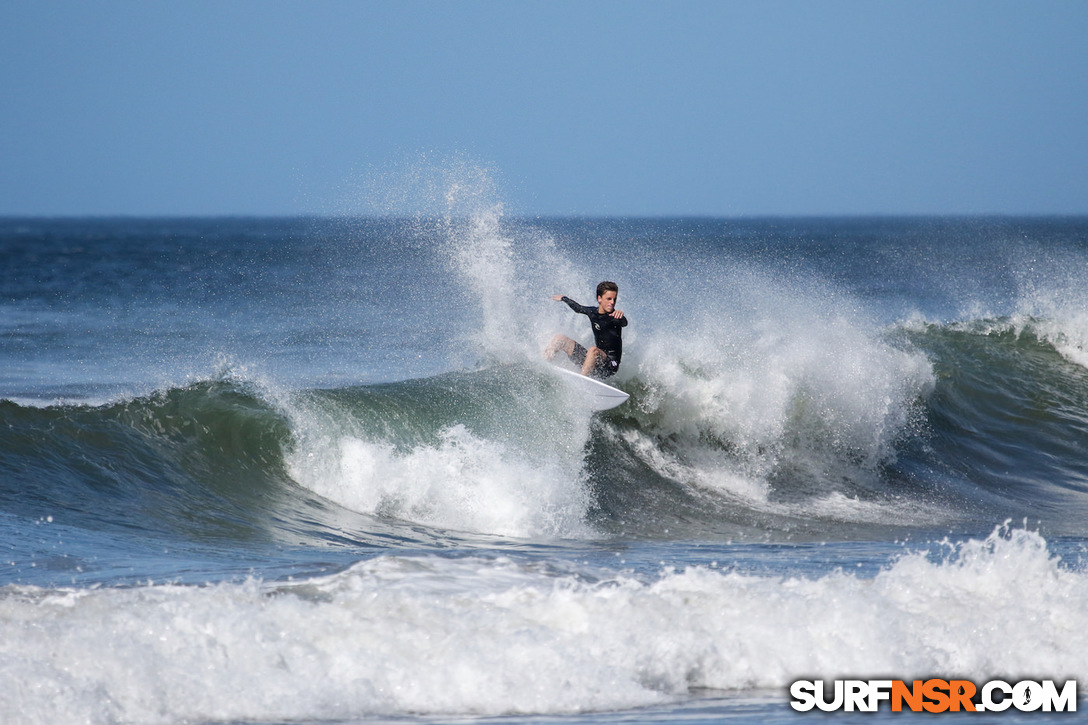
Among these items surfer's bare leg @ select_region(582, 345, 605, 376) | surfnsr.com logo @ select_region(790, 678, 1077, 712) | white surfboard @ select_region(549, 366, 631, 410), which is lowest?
surfnsr.com logo @ select_region(790, 678, 1077, 712)

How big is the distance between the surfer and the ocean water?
39 centimetres

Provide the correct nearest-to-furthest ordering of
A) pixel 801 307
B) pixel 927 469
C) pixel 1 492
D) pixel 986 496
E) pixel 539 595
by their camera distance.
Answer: pixel 539 595
pixel 1 492
pixel 986 496
pixel 927 469
pixel 801 307

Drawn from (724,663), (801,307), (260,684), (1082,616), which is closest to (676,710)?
(724,663)

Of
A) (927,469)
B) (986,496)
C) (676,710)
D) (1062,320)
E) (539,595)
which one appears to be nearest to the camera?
(676,710)

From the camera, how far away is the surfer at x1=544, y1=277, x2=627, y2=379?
1075 cm

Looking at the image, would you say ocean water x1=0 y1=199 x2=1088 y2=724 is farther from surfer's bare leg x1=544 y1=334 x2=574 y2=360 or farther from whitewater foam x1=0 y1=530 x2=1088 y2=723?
surfer's bare leg x1=544 y1=334 x2=574 y2=360

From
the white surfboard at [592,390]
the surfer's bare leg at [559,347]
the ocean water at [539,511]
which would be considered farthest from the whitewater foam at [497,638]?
the surfer's bare leg at [559,347]

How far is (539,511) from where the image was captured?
9016 millimetres

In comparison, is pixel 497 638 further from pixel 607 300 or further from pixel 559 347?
pixel 559 347

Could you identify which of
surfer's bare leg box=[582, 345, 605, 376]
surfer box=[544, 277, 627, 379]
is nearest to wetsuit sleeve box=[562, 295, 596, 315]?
surfer box=[544, 277, 627, 379]

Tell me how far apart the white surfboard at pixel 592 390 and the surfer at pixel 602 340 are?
155mm

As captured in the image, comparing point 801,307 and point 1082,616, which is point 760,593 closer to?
point 1082,616

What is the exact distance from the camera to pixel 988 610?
5836 millimetres

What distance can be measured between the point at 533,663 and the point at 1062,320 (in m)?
15.4
